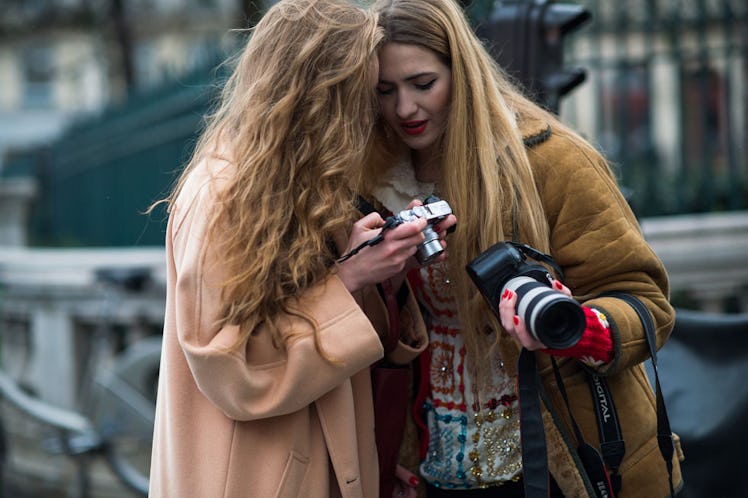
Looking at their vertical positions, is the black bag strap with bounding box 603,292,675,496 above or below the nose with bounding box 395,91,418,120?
below

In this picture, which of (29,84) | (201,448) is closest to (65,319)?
(201,448)

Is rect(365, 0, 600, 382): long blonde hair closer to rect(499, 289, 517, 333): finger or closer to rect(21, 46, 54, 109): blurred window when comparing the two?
rect(499, 289, 517, 333): finger

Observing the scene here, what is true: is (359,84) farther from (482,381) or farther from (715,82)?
(715,82)

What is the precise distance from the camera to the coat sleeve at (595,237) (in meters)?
2.51

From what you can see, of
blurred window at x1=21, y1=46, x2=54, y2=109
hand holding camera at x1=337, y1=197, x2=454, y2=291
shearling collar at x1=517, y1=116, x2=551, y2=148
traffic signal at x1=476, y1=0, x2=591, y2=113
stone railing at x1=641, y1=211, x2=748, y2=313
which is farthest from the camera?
blurred window at x1=21, y1=46, x2=54, y2=109

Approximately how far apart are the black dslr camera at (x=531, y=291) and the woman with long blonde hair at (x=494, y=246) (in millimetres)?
57

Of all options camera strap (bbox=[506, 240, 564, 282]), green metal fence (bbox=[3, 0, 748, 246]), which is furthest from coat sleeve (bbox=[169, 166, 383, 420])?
green metal fence (bbox=[3, 0, 748, 246])

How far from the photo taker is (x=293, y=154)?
2.46 metres

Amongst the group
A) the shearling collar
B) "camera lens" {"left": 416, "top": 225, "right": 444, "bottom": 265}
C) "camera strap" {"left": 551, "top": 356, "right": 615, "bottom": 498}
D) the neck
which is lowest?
"camera strap" {"left": 551, "top": 356, "right": 615, "bottom": 498}

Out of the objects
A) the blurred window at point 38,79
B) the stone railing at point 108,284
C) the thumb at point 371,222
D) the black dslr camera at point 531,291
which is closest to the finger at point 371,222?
the thumb at point 371,222

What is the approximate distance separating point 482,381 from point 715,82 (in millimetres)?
4033

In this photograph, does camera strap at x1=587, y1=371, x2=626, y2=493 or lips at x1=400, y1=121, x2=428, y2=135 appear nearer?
camera strap at x1=587, y1=371, x2=626, y2=493

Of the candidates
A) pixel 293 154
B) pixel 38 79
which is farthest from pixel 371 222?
pixel 38 79

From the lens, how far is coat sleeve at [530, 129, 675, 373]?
251 cm
